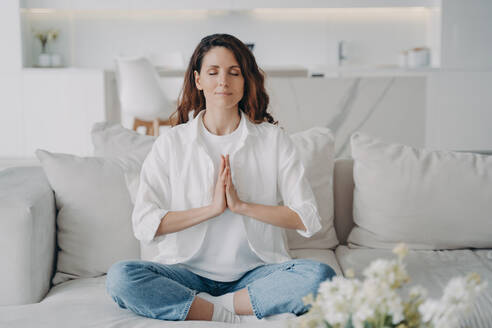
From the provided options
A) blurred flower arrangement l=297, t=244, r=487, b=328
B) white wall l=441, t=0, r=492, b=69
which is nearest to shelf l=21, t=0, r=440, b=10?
white wall l=441, t=0, r=492, b=69

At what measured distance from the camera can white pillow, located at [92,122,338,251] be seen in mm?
1938

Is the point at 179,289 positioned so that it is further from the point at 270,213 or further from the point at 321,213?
the point at 321,213

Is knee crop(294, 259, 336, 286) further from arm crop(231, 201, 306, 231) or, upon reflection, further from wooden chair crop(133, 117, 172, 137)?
wooden chair crop(133, 117, 172, 137)

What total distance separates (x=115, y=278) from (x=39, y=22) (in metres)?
5.06

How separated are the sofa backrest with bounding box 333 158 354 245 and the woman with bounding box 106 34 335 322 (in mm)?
387

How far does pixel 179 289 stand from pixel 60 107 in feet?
14.5

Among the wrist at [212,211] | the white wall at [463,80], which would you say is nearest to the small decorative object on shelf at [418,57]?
the white wall at [463,80]

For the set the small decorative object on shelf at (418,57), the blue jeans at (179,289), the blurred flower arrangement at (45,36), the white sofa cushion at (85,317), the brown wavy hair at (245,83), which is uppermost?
the blurred flower arrangement at (45,36)

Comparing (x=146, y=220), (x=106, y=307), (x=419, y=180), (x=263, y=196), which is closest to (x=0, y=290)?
(x=106, y=307)

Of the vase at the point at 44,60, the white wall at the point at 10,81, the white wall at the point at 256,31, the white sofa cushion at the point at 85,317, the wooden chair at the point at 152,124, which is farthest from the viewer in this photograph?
the white wall at the point at 256,31

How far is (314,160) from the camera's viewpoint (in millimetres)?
1941

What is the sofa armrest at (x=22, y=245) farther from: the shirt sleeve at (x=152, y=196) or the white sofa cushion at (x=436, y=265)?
the white sofa cushion at (x=436, y=265)

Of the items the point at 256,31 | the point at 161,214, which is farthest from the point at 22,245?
the point at 256,31

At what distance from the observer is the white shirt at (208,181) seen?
63.8 inches
